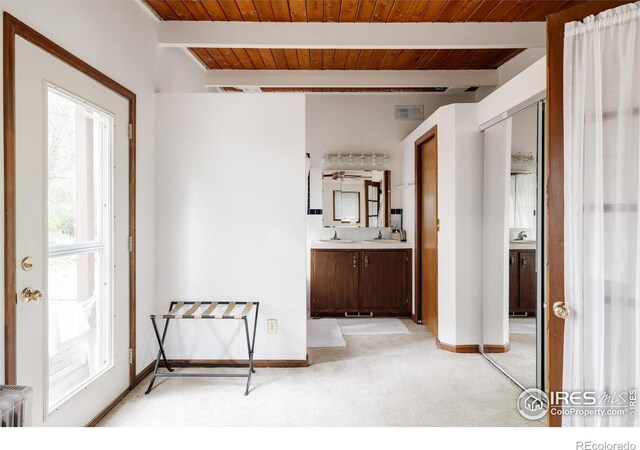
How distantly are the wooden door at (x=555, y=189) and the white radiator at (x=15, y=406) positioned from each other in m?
1.81

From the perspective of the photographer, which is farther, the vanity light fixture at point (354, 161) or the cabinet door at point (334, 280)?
the vanity light fixture at point (354, 161)

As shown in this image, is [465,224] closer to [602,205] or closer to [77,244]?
[602,205]

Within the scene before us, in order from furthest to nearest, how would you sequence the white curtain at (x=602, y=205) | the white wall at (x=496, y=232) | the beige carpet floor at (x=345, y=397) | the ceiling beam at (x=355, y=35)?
the ceiling beam at (x=355, y=35) → the white wall at (x=496, y=232) → the beige carpet floor at (x=345, y=397) → the white curtain at (x=602, y=205)

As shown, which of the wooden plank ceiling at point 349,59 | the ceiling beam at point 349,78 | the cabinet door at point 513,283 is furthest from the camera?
the ceiling beam at point 349,78

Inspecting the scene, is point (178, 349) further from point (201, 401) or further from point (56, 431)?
point (56, 431)

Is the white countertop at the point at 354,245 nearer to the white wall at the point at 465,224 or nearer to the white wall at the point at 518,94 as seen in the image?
the white wall at the point at 465,224

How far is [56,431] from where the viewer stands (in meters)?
0.61

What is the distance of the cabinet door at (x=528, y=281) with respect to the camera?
7.84ft

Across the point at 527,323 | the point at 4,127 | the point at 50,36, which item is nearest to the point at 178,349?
the point at 4,127

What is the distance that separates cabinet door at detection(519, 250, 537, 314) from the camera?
7.84ft

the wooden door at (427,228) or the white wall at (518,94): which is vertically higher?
the white wall at (518,94)

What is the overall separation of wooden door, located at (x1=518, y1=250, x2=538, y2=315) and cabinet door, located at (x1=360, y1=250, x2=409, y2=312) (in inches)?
67.9

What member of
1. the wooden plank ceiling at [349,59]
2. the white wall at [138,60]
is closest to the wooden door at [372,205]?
the wooden plank ceiling at [349,59]

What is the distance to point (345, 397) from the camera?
238 centimetres
